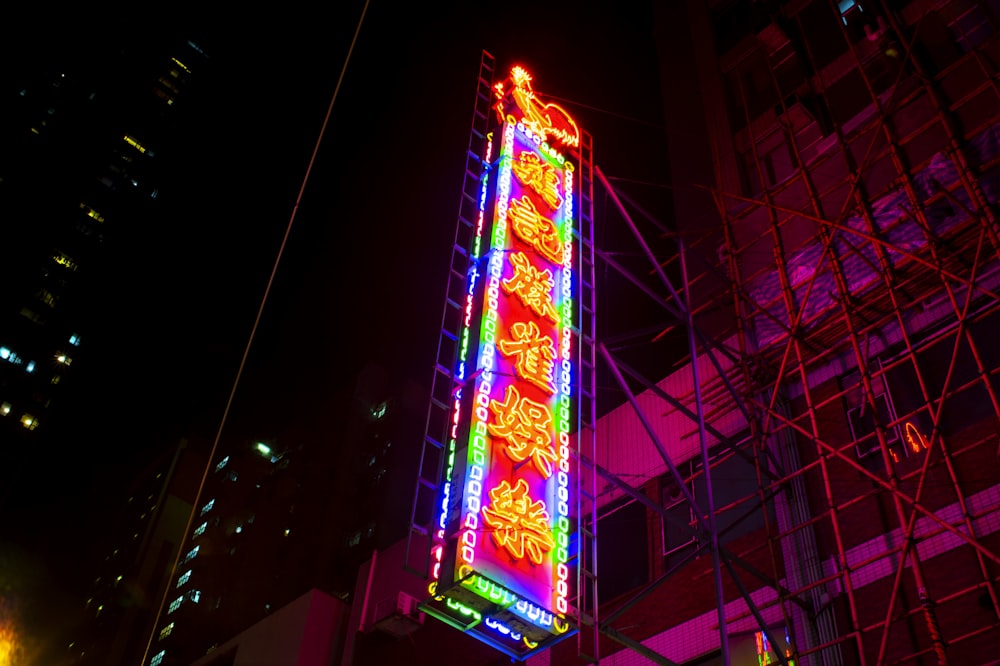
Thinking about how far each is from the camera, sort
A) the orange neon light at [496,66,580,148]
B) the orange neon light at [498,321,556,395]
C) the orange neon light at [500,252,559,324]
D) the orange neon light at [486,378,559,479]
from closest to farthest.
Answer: the orange neon light at [486,378,559,479] < the orange neon light at [498,321,556,395] < the orange neon light at [500,252,559,324] < the orange neon light at [496,66,580,148]

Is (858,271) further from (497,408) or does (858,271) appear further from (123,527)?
(123,527)

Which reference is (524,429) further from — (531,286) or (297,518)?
(297,518)

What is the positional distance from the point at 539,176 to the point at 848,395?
6.32 metres

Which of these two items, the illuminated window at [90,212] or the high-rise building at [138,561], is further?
the illuminated window at [90,212]

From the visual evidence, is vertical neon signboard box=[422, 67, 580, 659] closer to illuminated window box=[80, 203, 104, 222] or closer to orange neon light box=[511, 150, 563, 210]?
orange neon light box=[511, 150, 563, 210]

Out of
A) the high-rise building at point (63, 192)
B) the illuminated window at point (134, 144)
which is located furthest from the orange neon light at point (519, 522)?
the illuminated window at point (134, 144)

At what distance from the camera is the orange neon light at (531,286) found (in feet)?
42.1

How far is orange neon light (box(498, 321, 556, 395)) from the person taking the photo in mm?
11930

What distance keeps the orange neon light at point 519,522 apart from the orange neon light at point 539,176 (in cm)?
597

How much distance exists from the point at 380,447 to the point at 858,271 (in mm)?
39429

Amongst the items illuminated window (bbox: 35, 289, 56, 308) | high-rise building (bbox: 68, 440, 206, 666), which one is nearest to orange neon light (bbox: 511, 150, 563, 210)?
Answer: high-rise building (bbox: 68, 440, 206, 666)

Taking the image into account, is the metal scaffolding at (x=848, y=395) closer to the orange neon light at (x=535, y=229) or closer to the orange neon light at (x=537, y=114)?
the orange neon light at (x=535, y=229)

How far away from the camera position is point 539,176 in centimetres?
1512

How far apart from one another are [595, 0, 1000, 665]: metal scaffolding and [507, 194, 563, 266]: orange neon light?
4.39 feet
